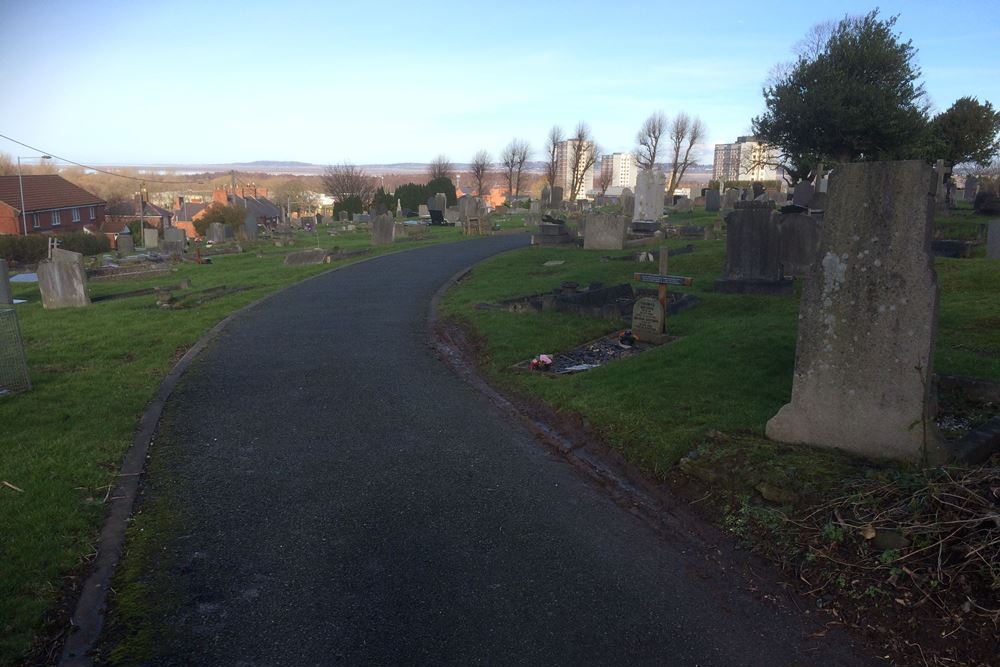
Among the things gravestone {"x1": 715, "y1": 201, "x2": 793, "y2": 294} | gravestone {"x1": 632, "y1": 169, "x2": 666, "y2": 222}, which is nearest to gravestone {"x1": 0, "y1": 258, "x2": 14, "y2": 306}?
→ gravestone {"x1": 715, "y1": 201, "x2": 793, "y2": 294}

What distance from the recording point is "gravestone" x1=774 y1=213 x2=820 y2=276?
46.9 ft

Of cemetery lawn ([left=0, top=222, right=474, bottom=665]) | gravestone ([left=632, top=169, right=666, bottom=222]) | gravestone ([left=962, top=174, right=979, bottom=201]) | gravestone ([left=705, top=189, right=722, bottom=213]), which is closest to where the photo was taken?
cemetery lawn ([left=0, top=222, right=474, bottom=665])

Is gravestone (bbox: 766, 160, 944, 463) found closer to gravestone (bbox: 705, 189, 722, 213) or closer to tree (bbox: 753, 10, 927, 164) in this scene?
tree (bbox: 753, 10, 927, 164)

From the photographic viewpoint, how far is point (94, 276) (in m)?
21.2

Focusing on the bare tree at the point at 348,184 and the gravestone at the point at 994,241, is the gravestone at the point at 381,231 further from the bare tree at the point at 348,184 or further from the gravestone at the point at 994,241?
the bare tree at the point at 348,184

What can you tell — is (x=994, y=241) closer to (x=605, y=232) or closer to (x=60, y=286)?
(x=605, y=232)

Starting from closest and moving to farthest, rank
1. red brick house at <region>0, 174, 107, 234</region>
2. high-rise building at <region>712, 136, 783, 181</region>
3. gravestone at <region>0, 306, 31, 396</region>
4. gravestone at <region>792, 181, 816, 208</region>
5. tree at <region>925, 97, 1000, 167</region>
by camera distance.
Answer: gravestone at <region>0, 306, 31, 396</region> → gravestone at <region>792, 181, 816, 208</region> → tree at <region>925, 97, 1000, 167</region> → red brick house at <region>0, 174, 107, 234</region> → high-rise building at <region>712, 136, 783, 181</region>

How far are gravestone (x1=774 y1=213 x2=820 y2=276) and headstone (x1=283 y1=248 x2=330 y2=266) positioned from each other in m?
13.9

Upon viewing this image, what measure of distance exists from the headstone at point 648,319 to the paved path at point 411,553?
120 inches

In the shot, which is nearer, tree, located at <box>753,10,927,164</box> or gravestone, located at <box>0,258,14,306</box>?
gravestone, located at <box>0,258,14,306</box>

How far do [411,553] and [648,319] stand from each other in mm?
6276

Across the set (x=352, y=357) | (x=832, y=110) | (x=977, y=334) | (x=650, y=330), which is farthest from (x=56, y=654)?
(x=832, y=110)

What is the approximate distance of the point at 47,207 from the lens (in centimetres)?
5834

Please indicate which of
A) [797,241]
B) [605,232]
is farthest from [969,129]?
[797,241]
